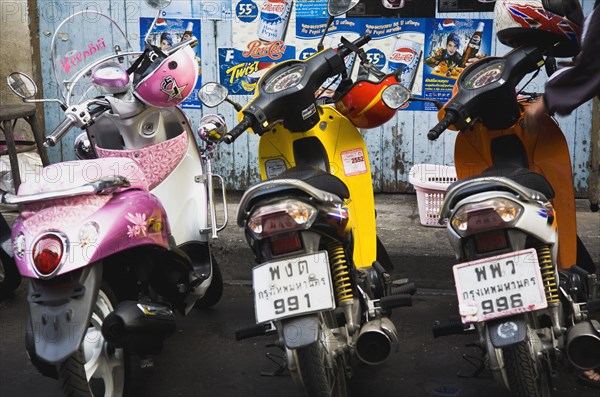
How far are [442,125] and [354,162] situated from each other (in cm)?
73

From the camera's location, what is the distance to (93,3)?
7.27 meters

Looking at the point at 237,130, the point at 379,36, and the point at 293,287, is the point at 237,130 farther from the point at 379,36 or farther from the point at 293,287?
the point at 379,36

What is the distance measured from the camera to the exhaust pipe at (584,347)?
351cm

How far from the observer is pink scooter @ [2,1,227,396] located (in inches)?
134

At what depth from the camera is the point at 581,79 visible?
11.2 ft

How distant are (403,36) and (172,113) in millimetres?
2856

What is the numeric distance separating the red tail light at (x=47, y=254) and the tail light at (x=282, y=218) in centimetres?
74

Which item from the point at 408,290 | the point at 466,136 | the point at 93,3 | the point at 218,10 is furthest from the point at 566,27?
the point at 93,3

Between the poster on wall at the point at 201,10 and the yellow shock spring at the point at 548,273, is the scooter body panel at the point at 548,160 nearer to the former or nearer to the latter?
the yellow shock spring at the point at 548,273

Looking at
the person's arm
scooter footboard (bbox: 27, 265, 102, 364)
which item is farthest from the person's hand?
scooter footboard (bbox: 27, 265, 102, 364)

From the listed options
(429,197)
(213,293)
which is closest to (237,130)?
(213,293)

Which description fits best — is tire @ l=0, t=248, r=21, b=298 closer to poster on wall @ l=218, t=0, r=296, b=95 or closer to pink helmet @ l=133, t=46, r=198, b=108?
pink helmet @ l=133, t=46, r=198, b=108

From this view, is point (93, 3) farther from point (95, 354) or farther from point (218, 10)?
point (95, 354)

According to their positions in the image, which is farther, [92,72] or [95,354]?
[92,72]
